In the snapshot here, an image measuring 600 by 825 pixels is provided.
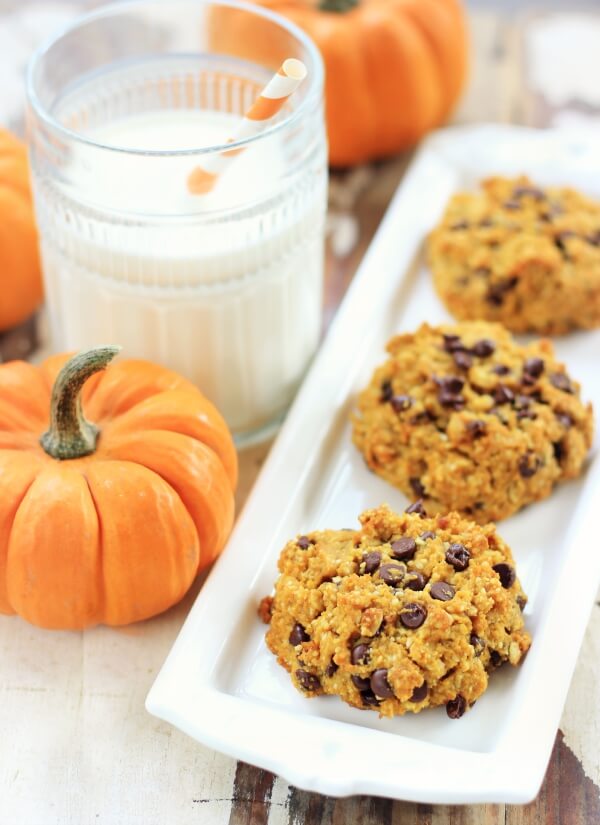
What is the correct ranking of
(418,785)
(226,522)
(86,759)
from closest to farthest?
(418,785) < (86,759) < (226,522)

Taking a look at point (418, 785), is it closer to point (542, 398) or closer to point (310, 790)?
point (310, 790)

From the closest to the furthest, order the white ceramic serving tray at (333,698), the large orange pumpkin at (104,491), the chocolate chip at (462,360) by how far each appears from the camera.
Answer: the white ceramic serving tray at (333,698), the large orange pumpkin at (104,491), the chocolate chip at (462,360)

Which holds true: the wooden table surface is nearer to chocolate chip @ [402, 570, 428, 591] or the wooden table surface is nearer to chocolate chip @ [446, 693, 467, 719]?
chocolate chip @ [446, 693, 467, 719]

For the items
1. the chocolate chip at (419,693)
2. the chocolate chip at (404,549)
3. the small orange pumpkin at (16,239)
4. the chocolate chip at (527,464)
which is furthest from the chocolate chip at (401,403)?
the small orange pumpkin at (16,239)

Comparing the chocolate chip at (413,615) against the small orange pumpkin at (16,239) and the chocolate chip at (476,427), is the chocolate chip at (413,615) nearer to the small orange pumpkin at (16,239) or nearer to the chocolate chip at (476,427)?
the chocolate chip at (476,427)

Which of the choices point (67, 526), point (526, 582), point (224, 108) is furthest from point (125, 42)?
point (526, 582)

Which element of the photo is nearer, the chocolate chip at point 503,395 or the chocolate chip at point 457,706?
the chocolate chip at point 457,706
